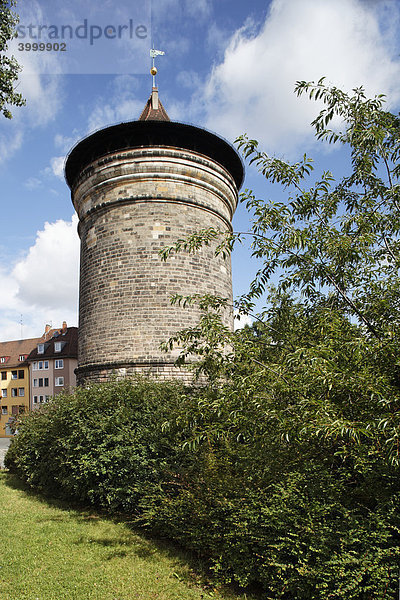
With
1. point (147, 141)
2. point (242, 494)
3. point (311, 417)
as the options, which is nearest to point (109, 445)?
point (242, 494)

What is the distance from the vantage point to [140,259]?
1326 cm

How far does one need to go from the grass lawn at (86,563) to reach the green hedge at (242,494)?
41cm

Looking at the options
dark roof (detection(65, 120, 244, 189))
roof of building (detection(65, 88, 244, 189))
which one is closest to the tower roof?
roof of building (detection(65, 88, 244, 189))

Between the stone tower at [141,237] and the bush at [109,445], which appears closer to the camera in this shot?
the bush at [109,445]

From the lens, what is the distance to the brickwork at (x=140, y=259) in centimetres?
1293

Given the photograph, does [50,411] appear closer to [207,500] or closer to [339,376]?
[207,500]

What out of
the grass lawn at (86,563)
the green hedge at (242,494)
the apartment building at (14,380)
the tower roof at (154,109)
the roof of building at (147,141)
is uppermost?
the tower roof at (154,109)

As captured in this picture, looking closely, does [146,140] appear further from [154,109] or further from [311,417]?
[311,417]

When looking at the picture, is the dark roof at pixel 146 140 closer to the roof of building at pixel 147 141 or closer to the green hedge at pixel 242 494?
the roof of building at pixel 147 141

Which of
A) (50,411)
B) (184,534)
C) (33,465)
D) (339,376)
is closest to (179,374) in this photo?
(50,411)

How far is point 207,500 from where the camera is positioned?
234 inches

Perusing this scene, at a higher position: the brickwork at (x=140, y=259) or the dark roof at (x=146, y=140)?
the dark roof at (x=146, y=140)

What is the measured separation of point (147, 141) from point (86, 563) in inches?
484

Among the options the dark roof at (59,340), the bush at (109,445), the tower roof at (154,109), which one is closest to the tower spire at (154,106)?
the tower roof at (154,109)
